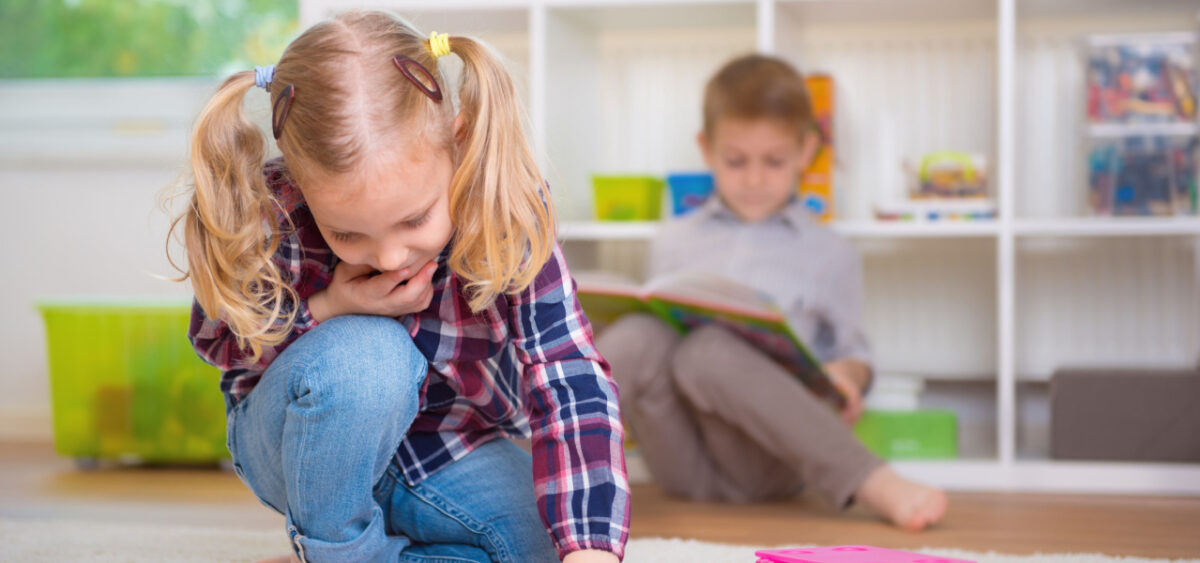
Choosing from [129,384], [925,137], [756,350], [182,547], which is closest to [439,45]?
[182,547]

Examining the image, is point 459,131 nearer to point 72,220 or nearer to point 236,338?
point 236,338

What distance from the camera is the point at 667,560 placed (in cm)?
105

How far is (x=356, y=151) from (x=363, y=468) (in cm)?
23

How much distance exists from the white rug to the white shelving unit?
616mm

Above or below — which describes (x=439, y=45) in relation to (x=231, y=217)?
above

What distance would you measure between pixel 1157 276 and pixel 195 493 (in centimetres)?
154

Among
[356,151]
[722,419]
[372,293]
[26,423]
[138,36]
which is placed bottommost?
[26,423]

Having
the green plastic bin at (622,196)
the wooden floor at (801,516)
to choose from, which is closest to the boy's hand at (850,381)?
the wooden floor at (801,516)

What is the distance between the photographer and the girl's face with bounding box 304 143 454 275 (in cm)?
74

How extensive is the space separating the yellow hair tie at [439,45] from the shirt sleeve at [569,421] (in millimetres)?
176

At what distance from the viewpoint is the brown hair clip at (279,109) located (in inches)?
29.1

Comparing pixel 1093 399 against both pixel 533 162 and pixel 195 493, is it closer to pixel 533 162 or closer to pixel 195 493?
pixel 533 162

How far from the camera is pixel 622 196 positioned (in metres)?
1.71

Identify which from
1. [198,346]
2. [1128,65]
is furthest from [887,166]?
[198,346]
